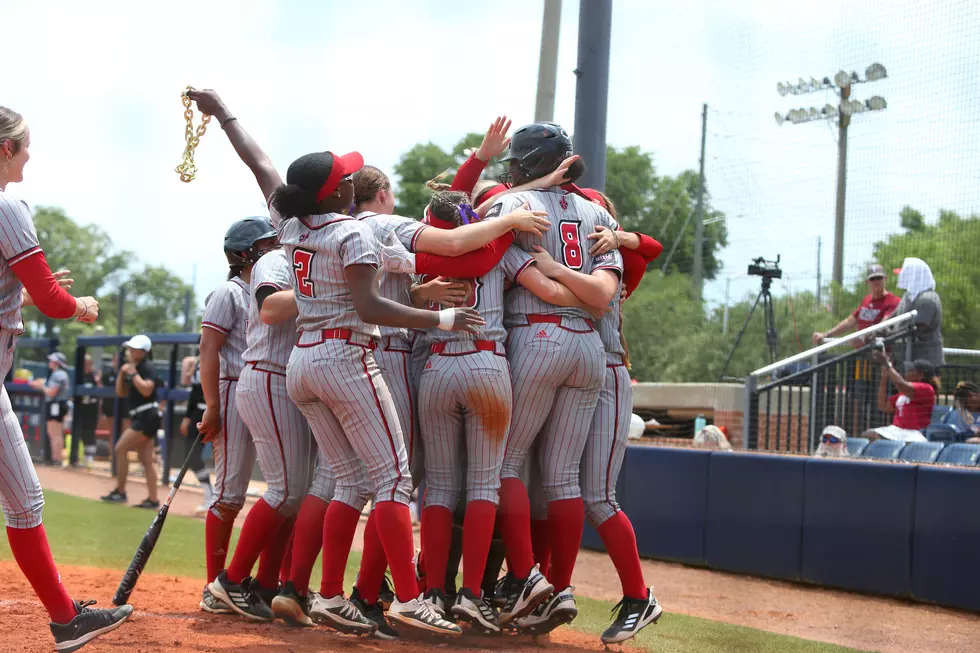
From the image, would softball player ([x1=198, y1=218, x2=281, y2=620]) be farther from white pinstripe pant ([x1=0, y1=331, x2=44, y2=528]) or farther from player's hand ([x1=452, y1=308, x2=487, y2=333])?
player's hand ([x1=452, y1=308, x2=487, y2=333])

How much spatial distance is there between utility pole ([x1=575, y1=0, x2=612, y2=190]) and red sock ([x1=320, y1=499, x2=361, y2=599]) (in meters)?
3.59

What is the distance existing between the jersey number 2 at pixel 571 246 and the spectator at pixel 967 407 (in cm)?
500

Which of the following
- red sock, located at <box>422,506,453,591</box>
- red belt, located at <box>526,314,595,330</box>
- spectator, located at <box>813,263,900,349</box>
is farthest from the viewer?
spectator, located at <box>813,263,900,349</box>

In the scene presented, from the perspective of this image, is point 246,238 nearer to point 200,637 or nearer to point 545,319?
point 545,319

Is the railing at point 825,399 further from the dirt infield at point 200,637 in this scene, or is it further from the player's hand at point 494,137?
the player's hand at point 494,137

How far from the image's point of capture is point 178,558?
21.6 ft

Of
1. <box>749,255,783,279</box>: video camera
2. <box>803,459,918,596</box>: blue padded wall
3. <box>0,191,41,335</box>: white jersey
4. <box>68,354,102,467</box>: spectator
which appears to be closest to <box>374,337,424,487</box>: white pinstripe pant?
<box>0,191,41,335</box>: white jersey

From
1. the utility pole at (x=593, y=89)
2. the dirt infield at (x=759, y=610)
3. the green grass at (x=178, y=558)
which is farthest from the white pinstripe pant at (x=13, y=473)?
the utility pole at (x=593, y=89)

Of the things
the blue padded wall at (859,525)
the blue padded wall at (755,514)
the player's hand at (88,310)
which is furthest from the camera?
the blue padded wall at (755,514)

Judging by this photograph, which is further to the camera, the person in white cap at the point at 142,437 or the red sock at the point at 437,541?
the person in white cap at the point at 142,437

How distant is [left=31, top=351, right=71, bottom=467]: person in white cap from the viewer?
571 inches

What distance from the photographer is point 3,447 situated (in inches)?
130

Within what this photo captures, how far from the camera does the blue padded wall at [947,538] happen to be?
596cm

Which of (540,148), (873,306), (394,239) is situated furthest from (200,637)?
(873,306)
